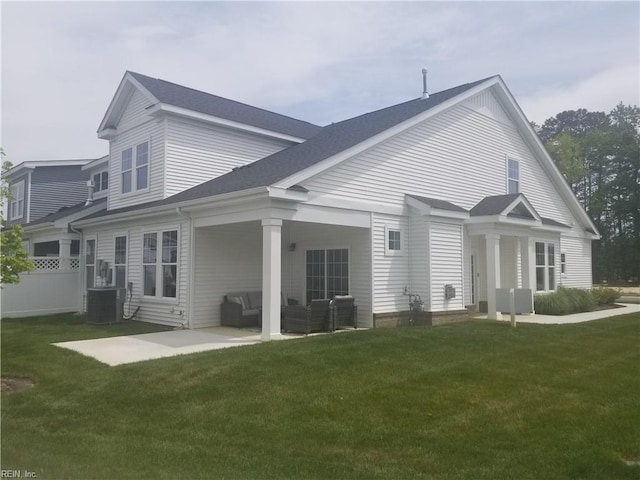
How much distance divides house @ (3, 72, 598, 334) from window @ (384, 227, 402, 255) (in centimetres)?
3

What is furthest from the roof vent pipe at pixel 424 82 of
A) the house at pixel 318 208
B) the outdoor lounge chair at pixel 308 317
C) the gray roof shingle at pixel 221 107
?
the outdoor lounge chair at pixel 308 317

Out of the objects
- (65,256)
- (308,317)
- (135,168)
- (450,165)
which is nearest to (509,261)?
(450,165)

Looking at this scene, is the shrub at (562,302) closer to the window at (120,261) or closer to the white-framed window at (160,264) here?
the white-framed window at (160,264)

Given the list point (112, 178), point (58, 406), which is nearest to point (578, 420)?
point (58, 406)

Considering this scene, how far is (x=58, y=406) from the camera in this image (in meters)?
6.48

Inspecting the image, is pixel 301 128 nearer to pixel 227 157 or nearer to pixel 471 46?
pixel 227 157

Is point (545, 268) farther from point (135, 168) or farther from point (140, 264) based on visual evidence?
point (135, 168)

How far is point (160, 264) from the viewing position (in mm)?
14055

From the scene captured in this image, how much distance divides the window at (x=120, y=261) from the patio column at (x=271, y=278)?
6.93m

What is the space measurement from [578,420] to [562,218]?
16957 mm

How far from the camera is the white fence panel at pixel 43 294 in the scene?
16688 millimetres

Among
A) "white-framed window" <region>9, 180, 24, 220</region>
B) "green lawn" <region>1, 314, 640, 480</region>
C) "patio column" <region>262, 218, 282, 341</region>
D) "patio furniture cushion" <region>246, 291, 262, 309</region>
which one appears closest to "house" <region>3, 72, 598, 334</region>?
"patio column" <region>262, 218, 282, 341</region>

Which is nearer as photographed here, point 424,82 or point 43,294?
point 43,294

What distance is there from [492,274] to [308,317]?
5975mm
